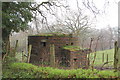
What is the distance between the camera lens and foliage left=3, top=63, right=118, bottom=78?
466 cm

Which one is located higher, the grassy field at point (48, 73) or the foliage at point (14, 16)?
the foliage at point (14, 16)

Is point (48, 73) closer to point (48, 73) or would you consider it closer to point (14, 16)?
point (48, 73)

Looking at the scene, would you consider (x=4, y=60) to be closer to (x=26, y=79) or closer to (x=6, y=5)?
(x=26, y=79)

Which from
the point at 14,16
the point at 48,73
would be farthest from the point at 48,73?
the point at 14,16

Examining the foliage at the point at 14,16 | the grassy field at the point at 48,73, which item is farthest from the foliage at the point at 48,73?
the foliage at the point at 14,16

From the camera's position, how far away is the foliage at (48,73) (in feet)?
15.3

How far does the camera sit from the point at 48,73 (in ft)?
17.1

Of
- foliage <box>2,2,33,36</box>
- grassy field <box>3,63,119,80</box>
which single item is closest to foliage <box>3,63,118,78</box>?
grassy field <box>3,63,119,80</box>

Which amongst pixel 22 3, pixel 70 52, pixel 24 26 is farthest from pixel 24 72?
pixel 70 52

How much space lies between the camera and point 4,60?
21.9 feet

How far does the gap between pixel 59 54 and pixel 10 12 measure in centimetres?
512

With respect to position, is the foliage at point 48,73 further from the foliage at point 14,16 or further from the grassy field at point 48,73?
→ the foliage at point 14,16

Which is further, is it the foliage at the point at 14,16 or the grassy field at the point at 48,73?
the foliage at the point at 14,16

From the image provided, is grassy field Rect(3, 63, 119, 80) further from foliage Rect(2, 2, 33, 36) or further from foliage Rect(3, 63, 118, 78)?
foliage Rect(2, 2, 33, 36)
